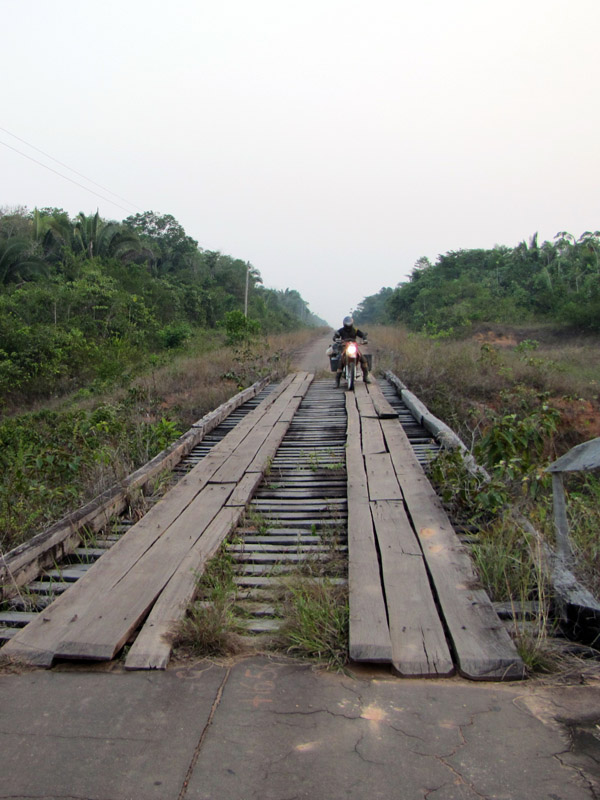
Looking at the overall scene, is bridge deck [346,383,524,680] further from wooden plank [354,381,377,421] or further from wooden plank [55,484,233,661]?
wooden plank [354,381,377,421]

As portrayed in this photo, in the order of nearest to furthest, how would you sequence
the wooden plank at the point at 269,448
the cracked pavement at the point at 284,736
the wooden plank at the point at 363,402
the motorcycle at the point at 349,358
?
the cracked pavement at the point at 284,736, the wooden plank at the point at 269,448, the wooden plank at the point at 363,402, the motorcycle at the point at 349,358

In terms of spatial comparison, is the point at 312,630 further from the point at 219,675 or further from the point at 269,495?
the point at 269,495

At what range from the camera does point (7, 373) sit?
52.5 ft

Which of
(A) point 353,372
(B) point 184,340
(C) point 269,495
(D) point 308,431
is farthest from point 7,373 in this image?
(C) point 269,495

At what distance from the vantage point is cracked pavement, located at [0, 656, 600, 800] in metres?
1.89

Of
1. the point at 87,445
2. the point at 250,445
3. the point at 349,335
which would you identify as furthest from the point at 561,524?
the point at 349,335

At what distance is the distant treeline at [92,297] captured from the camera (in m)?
17.0

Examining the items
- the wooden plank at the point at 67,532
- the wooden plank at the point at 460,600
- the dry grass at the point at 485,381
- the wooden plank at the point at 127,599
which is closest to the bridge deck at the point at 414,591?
the wooden plank at the point at 460,600

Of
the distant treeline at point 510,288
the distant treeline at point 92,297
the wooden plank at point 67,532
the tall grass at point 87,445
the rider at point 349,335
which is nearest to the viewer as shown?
the wooden plank at point 67,532

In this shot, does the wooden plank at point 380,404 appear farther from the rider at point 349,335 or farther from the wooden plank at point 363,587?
the wooden plank at point 363,587

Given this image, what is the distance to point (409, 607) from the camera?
2990 millimetres

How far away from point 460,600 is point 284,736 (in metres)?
1.28

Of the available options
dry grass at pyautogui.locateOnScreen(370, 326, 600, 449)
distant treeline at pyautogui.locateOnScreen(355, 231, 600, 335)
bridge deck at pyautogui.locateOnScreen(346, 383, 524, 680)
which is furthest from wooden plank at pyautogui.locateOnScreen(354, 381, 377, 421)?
distant treeline at pyautogui.locateOnScreen(355, 231, 600, 335)

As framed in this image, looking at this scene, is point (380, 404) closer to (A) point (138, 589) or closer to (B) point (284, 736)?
(A) point (138, 589)
